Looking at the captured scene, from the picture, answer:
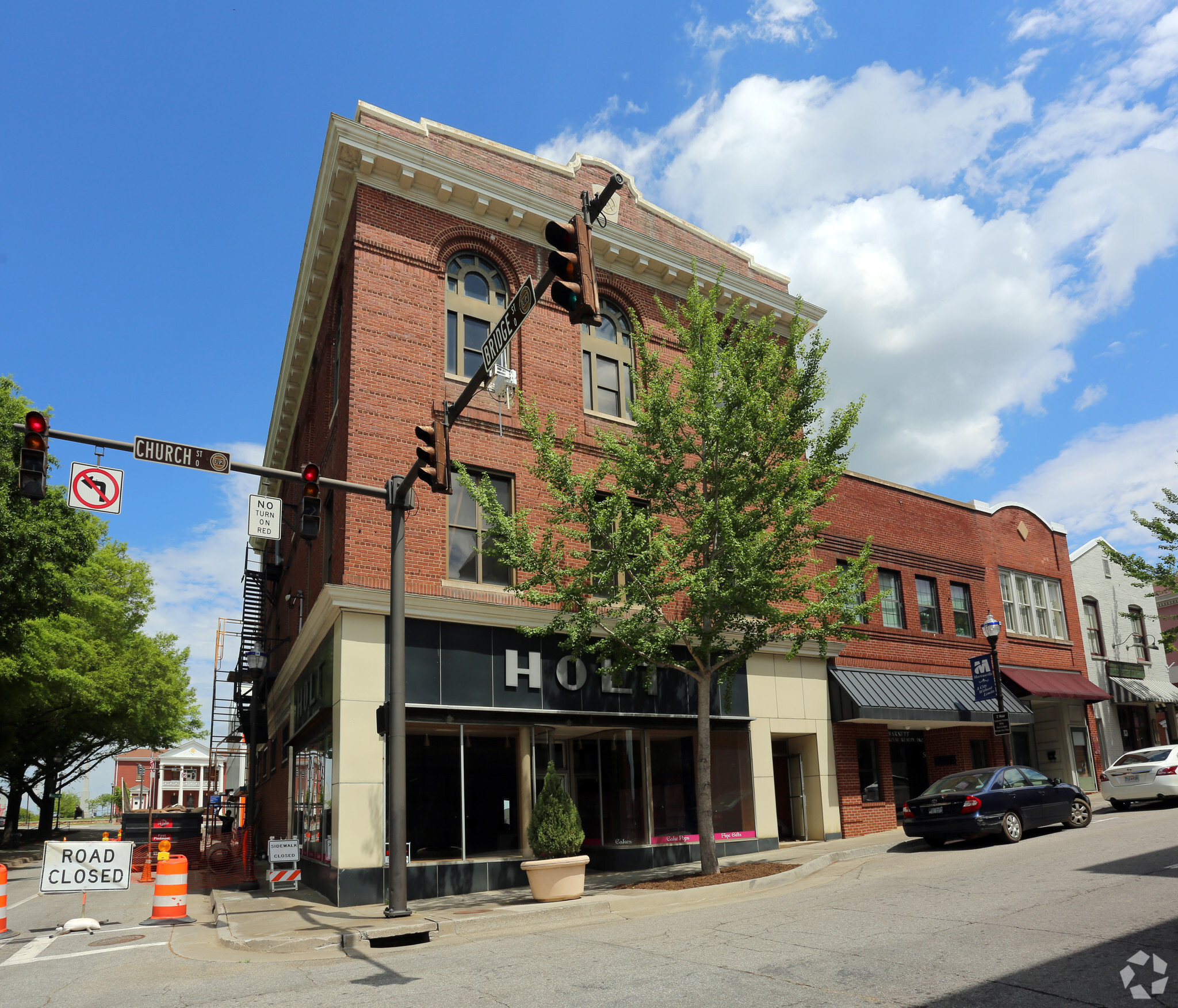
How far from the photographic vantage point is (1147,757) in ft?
72.2

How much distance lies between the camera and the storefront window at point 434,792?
15.8 meters

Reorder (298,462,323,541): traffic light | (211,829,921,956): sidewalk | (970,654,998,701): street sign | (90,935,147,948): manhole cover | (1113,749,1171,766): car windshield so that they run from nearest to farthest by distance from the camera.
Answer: (211,829,921,956): sidewalk → (298,462,323,541): traffic light → (90,935,147,948): manhole cover → (1113,749,1171,766): car windshield → (970,654,998,701): street sign

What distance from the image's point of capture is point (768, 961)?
26.9 ft

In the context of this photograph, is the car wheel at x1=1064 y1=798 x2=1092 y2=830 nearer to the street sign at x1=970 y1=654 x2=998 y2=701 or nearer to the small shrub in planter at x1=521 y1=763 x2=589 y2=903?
the street sign at x1=970 y1=654 x2=998 y2=701

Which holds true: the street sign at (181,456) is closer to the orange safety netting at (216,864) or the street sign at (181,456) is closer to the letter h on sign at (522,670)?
the letter h on sign at (522,670)

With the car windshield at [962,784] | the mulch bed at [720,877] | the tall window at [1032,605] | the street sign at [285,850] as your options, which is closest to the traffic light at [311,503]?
the street sign at [285,850]

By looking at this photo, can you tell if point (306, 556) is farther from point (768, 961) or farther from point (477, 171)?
point (768, 961)

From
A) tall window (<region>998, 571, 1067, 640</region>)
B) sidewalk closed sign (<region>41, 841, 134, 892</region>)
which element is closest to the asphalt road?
sidewalk closed sign (<region>41, 841, 134, 892</region>)

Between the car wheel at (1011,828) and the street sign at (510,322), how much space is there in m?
13.0

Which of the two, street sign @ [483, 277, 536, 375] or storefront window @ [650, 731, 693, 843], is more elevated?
street sign @ [483, 277, 536, 375]

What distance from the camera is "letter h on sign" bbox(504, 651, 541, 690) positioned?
16.8m

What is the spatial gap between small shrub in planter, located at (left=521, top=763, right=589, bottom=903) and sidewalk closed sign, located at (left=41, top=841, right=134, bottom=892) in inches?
238

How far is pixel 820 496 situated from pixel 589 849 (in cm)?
856

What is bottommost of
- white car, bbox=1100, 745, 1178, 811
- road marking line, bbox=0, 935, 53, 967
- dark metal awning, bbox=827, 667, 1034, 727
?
road marking line, bbox=0, 935, 53, 967
